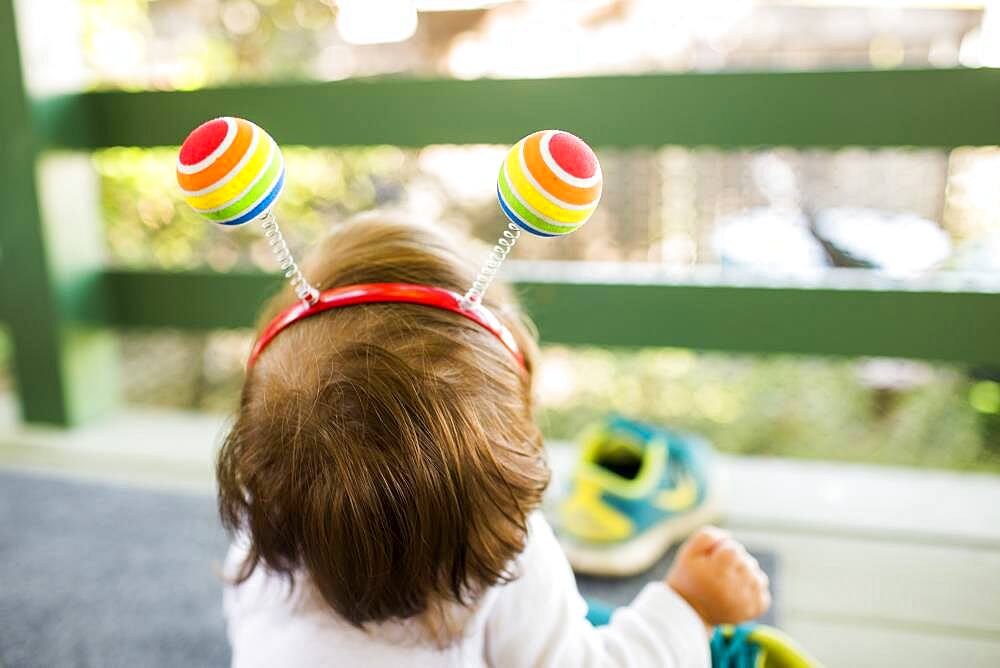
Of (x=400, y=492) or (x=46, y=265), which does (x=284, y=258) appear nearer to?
(x=400, y=492)

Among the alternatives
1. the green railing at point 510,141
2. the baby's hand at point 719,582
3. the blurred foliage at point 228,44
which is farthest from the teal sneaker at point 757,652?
the blurred foliage at point 228,44

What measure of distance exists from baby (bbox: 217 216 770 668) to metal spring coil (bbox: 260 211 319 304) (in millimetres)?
18

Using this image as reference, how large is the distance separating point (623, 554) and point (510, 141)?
2.01 feet

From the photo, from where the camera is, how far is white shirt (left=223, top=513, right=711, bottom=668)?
2.14 feet

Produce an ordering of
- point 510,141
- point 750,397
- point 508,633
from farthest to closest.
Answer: point 750,397 < point 510,141 < point 508,633

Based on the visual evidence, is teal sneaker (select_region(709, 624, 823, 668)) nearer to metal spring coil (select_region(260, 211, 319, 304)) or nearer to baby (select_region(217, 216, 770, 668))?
baby (select_region(217, 216, 770, 668))

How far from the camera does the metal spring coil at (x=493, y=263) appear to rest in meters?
0.58

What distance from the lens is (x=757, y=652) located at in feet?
2.59

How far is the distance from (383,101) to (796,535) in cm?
87

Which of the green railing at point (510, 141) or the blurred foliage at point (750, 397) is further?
the blurred foliage at point (750, 397)

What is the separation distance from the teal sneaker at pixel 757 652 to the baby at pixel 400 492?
0.31 feet

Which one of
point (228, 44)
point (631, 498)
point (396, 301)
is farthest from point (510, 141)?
point (228, 44)

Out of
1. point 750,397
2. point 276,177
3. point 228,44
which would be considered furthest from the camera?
point 228,44

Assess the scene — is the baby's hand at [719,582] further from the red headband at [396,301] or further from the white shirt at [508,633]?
the red headband at [396,301]
